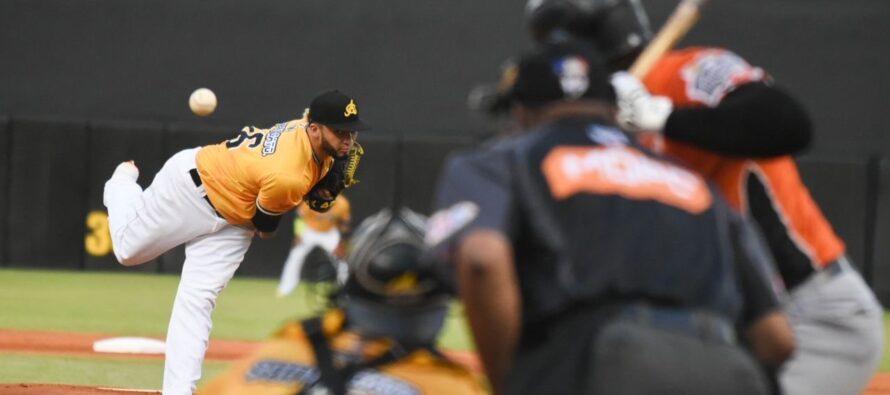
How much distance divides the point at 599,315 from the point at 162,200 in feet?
16.4

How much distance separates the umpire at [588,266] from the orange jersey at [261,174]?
4.36 meters

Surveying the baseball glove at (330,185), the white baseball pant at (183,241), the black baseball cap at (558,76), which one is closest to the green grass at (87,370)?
the white baseball pant at (183,241)

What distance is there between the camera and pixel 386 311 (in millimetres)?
3389

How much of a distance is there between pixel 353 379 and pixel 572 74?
86cm

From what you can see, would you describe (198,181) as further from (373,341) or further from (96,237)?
(96,237)

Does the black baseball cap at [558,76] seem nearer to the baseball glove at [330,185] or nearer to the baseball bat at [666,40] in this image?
the baseball bat at [666,40]

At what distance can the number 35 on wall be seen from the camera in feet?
54.0

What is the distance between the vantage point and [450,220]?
3.05m

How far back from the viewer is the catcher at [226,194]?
7.41m

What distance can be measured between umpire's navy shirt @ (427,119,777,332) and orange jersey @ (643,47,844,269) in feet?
2.43

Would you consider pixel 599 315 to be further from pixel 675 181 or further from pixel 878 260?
pixel 878 260

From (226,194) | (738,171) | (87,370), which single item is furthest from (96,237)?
(738,171)

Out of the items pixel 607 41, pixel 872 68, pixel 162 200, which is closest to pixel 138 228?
pixel 162 200

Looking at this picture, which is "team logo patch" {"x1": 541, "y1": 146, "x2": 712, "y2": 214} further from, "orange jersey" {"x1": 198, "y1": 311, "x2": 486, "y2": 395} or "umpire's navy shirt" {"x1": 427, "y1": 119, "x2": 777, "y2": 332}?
"orange jersey" {"x1": 198, "y1": 311, "x2": 486, "y2": 395}
